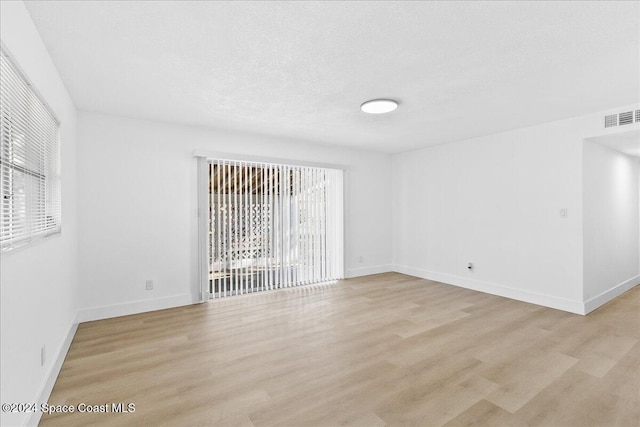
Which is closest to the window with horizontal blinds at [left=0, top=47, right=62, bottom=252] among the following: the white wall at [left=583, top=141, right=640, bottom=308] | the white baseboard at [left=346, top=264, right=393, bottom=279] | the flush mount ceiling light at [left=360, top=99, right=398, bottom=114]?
the flush mount ceiling light at [left=360, top=99, right=398, bottom=114]

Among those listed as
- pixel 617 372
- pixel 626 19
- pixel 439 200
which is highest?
pixel 626 19

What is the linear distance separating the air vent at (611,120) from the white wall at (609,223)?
32 cm

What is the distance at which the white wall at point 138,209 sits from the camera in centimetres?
364

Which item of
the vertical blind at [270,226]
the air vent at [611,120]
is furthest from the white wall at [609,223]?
the vertical blind at [270,226]

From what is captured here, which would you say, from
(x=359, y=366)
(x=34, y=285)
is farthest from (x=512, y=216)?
(x=34, y=285)

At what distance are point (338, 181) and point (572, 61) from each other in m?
3.78

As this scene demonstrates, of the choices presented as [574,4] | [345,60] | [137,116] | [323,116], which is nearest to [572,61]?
[574,4]

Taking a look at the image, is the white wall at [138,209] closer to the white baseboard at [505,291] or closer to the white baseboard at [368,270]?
the white baseboard at [368,270]

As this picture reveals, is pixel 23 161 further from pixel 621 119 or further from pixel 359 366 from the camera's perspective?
pixel 621 119

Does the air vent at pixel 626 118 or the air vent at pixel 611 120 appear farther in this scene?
the air vent at pixel 611 120

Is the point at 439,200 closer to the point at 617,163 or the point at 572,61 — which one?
the point at 617,163

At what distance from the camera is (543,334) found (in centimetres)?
316

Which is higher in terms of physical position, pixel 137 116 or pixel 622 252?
pixel 137 116

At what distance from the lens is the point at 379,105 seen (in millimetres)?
3301
